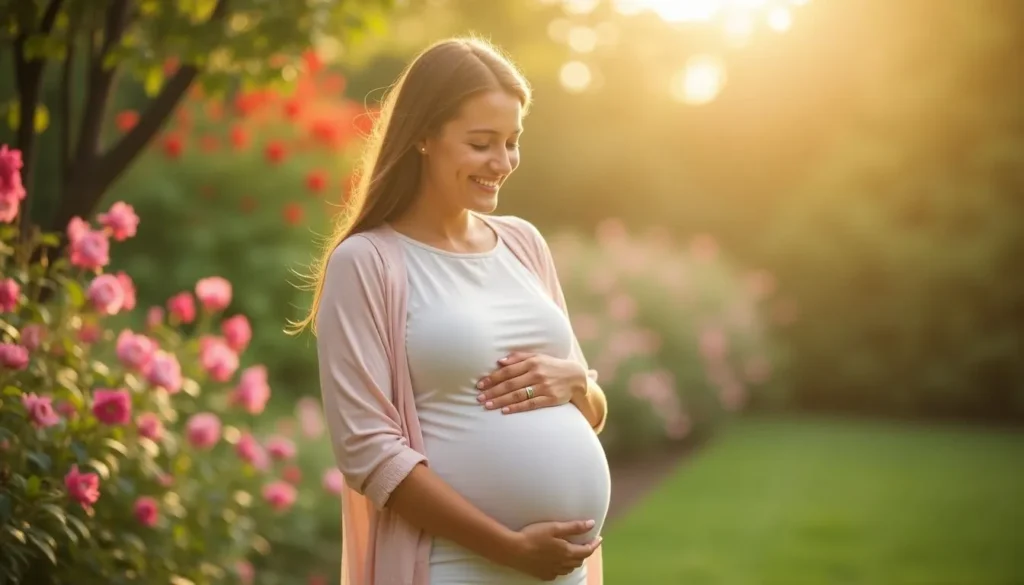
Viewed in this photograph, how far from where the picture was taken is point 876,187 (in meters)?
14.1

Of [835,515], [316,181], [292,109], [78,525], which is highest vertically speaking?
[292,109]

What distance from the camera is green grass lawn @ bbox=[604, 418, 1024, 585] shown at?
22.6ft

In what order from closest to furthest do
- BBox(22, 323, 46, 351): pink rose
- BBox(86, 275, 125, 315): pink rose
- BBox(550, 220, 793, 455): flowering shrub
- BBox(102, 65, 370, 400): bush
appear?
1. BBox(22, 323, 46, 351): pink rose
2. BBox(86, 275, 125, 315): pink rose
3. BBox(102, 65, 370, 400): bush
4. BBox(550, 220, 793, 455): flowering shrub

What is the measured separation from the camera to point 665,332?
11898 millimetres

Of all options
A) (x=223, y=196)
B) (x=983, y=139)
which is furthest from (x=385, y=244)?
(x=983, y=139)

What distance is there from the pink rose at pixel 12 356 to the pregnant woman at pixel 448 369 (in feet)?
3.34

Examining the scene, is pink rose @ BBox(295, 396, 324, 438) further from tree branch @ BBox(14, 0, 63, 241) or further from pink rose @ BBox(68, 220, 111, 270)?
pink rose @ BBox(68, 220, 111, 270)

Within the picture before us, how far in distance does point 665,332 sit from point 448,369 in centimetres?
947

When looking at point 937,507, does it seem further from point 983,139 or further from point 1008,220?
point 983,139

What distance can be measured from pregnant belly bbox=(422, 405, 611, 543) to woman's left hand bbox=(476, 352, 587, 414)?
0.02 meters

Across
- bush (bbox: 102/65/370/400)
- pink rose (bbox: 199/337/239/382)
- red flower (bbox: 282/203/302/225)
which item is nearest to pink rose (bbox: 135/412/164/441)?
pink rose (bbox: 199/337/239/382)

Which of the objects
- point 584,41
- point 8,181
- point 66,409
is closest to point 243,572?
point 66,409

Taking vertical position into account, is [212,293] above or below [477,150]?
below

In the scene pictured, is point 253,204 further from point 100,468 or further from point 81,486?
point 81,486
